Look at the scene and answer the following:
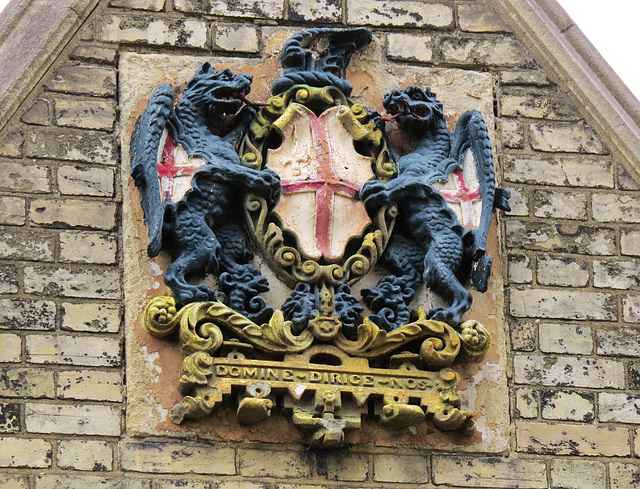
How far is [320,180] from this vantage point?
562 centimetres

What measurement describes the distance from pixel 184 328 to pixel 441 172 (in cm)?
115

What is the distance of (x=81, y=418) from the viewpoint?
5195 mm

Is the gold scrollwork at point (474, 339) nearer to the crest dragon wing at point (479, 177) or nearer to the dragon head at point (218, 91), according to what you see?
the crest dragon wing at point (479, 177)

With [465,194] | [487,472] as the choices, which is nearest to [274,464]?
[487,472]

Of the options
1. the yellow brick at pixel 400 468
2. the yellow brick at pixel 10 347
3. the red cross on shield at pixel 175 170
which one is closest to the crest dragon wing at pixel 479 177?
the yellow brick at pixel 400 468

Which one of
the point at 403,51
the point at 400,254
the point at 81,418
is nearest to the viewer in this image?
the point at 81,418

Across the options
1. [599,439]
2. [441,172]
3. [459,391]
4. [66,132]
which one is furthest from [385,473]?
[66,132]

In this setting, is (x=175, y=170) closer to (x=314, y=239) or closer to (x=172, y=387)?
(x=314, y=239)

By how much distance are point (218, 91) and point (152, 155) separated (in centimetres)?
41

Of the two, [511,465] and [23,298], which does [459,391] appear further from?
[23,298]

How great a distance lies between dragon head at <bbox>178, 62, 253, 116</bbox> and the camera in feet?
18.7

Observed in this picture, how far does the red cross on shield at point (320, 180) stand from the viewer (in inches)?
219

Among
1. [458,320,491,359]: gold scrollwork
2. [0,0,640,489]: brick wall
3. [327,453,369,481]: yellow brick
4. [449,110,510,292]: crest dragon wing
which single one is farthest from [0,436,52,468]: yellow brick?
[449,110,510,292]: crest dragon wing

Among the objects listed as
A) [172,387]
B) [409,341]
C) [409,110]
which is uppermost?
[409,110]
